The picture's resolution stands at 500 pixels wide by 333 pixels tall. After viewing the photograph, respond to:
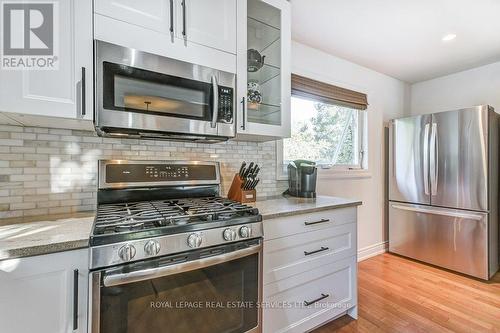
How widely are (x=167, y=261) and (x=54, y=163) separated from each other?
915 mm

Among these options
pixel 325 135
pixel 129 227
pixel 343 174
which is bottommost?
pixel 129 227

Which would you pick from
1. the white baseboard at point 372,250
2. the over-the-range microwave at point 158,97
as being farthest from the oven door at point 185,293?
the white baseboard at point 372,250

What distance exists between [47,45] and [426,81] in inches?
164

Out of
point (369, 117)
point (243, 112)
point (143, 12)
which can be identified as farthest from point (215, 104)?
point (369, 117)

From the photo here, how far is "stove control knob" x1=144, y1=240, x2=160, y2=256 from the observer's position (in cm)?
99

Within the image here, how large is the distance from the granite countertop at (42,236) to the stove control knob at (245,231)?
26.2 inches

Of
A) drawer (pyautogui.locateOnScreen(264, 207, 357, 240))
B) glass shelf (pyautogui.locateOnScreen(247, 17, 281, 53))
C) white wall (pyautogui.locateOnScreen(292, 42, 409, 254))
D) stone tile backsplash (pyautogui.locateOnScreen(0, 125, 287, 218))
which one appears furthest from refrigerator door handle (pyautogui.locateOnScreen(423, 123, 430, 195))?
stone tile backsplash (pyautogui.locateOnScreen(0, 125, 287, 218))

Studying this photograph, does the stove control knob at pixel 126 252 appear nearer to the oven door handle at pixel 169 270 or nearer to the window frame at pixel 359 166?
the oven door handle at pixel 169 270

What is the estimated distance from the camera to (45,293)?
0.90 m

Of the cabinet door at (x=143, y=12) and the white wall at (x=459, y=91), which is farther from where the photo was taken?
→ the white wall at (x=459, y=91)

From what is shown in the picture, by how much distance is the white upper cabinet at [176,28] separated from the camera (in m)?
1.21

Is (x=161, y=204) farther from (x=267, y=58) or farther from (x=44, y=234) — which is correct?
(x=267, y=58)

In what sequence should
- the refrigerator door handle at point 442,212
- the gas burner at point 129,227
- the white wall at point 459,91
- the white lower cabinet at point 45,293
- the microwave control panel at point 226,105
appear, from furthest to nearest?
1. the white wall at point 459,91
2. the refrigerator door handle at point 442,212
3. the microwave control panel at point 226,105
4. the gas burner at point 129,227
5. the white lower cabinet at point 45,293

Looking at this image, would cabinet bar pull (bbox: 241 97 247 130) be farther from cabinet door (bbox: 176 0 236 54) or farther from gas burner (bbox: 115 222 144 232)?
gas burner (bbox: 115 222 144 232)
